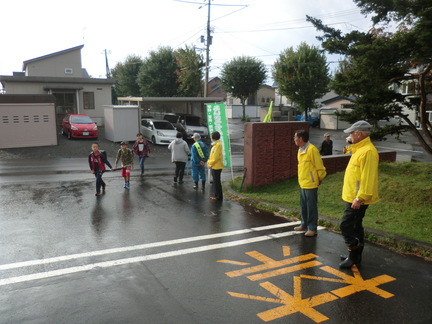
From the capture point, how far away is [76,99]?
93.5 ft

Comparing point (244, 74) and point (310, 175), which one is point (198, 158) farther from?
point (244, 74)

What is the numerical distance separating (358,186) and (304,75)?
34126mm

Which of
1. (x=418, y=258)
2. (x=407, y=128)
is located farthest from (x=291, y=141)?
(x=418, y=258)

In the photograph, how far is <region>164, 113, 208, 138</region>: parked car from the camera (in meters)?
25.0

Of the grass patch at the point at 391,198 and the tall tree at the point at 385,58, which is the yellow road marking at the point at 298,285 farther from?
the tall tree at the point at 385,58

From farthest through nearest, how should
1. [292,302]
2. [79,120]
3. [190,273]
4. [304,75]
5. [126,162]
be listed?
[304,75]
[79,120]
[126,162]
[190,273]
[292,302]

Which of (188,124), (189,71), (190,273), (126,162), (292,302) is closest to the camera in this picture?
(292,302)

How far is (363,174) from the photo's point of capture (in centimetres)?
489

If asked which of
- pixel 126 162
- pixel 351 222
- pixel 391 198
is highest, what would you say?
pixel 126 162

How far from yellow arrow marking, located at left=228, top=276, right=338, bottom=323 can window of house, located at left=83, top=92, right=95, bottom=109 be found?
88.8ft

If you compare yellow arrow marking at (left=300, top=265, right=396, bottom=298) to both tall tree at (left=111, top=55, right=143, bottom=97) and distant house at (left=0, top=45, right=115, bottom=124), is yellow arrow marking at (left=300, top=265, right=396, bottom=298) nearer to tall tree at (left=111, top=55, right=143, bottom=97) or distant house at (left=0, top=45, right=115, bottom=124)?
distant house at (left=0, top=45, right=115, bottom=124)

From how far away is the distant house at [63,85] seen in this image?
26703 mm

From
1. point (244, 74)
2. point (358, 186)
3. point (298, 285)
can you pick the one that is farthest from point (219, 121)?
point (244, 74)

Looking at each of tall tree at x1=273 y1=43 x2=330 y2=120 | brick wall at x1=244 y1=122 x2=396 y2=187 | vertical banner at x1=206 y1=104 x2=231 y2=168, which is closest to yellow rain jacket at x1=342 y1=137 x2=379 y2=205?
brick wall at x1=244 y1=122 x2=396 y2=187
